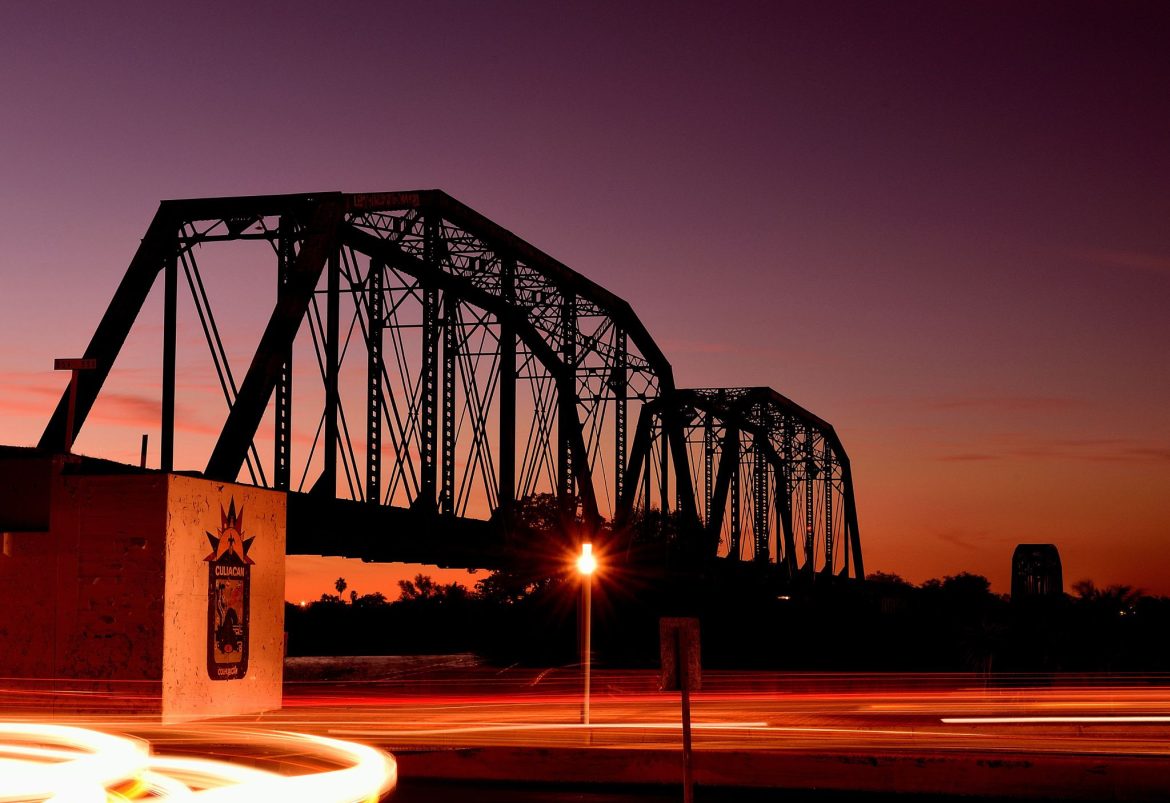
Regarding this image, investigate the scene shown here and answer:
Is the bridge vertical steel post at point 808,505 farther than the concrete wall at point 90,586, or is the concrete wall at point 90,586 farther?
the bridge vertical steel post at point 808,505

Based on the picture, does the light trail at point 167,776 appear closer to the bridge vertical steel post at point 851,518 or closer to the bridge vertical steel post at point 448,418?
the bridge vertical steel post at point 448,418

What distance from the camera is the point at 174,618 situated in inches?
1008

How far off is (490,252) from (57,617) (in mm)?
24756

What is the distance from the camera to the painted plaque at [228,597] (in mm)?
26812

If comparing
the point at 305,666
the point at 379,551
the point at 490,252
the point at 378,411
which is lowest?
the point at 305,666

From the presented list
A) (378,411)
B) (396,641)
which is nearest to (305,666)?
(396,641)

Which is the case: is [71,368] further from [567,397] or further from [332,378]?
[567,397]

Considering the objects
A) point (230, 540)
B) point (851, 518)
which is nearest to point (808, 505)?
point (851, 518)

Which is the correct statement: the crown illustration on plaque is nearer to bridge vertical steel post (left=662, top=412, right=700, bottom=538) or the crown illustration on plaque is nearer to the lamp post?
the lamp post

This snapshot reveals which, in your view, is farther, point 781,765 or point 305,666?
point 305,666

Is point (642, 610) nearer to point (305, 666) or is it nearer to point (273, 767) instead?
point (305, 666)

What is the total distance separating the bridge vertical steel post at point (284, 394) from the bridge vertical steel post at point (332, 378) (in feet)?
5.03

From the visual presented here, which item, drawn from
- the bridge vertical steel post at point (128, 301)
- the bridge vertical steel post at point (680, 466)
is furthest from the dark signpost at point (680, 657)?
the bridge vertical steel post at point (680, 466)

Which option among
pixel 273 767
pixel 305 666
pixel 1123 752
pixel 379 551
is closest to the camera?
pixel 273 767
